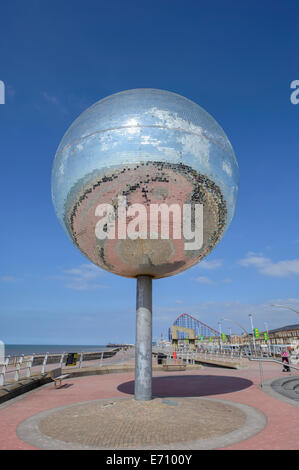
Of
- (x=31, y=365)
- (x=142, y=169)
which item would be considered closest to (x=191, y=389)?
(x=31, y=365)

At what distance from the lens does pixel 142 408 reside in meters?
6.72

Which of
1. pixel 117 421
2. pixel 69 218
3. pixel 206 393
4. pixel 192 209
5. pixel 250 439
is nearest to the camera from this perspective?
pixel 250 439

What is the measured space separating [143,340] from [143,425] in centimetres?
202

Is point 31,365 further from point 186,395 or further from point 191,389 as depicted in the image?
point 186,395

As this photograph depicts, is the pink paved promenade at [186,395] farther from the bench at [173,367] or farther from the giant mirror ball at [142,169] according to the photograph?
the bench at [173,367]

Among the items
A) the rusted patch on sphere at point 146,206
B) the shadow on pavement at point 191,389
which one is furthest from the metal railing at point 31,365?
the rusted patch on sphere at point 146,206

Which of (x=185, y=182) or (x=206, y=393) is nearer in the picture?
(x=185, y=182)

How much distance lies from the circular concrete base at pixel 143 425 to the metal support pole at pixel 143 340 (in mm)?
320

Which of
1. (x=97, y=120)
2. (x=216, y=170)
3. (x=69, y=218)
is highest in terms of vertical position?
(x=97, y=120)

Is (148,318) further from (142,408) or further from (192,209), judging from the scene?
(192,209)

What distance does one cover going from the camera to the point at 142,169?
6023 millimetres

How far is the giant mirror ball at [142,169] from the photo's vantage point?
20.0 ft
